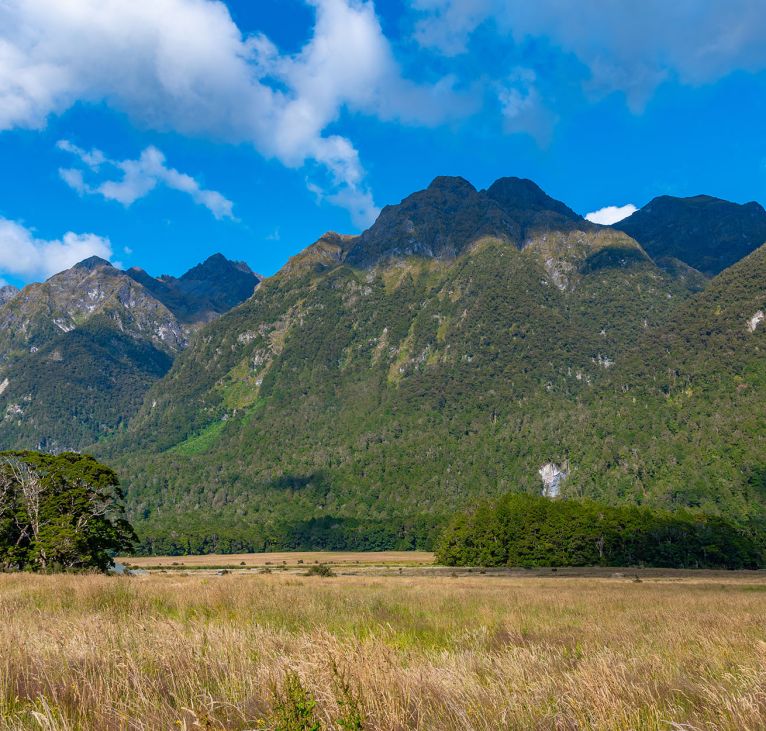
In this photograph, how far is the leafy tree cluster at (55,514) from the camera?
3728 cm

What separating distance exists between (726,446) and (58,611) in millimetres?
212366

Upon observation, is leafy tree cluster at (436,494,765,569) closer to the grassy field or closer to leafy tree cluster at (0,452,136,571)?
leafy tree cluster at (0,452,136,571)

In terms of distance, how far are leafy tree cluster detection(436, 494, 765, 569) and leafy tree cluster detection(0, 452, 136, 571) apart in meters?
76.8

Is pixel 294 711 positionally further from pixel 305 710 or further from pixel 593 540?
pixel 593 540

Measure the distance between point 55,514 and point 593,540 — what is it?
A: 8867 cm

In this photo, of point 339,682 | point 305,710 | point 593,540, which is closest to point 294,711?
point 305,710

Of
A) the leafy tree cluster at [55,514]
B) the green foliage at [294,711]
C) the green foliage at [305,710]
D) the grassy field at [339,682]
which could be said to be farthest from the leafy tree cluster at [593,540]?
the green foliage at [294,711]

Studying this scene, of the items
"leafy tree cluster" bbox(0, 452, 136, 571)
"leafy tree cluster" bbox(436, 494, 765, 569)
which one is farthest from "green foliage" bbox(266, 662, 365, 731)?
"leafy tree cluster" bbox(436, 494, 765, 569)

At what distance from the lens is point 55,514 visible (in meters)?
40.2

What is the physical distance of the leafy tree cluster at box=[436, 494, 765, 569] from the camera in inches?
3863

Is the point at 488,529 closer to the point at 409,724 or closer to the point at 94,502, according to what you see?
the point at 94,502

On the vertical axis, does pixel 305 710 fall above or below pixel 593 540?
above

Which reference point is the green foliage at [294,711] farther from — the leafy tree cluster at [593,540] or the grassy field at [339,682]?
the leafy tree cluster at [593,540]

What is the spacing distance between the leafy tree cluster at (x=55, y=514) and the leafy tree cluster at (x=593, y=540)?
252 ft
